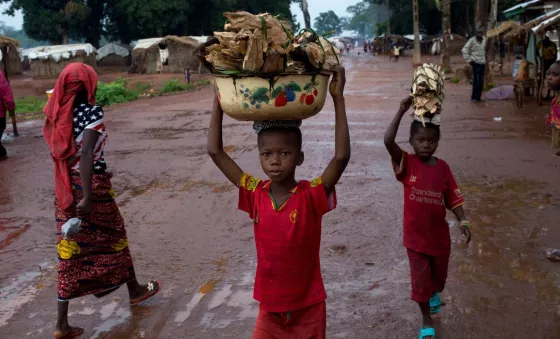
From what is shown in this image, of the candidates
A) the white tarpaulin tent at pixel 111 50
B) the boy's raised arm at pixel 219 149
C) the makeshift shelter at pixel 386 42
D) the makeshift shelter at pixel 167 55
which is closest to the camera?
the boy's raised arm at pixel 219 149

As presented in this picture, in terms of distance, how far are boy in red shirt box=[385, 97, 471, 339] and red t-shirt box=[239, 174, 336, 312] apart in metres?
0.92

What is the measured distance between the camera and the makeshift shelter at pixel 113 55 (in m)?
40.8

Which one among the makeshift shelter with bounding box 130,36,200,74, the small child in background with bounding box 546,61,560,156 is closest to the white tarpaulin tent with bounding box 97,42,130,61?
the makeshift shelter with bounding box 130,36,200,74

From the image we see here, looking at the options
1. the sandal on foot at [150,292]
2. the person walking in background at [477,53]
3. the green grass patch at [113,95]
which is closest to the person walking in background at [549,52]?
the person walking in background at [477,53]

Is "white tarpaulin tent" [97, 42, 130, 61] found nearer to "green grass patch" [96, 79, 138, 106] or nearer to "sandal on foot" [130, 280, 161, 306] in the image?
"green grass patch" [96, 79, 138, 106]

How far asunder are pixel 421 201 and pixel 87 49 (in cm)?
3295

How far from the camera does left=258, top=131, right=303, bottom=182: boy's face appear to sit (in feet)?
8.66

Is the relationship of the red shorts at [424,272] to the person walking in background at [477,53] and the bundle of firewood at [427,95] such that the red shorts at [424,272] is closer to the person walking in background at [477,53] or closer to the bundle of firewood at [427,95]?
the bundle of firewood at [427,95]

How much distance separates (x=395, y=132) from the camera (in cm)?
335

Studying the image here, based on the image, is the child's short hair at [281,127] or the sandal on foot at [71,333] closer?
the child's short hair at [281,127]

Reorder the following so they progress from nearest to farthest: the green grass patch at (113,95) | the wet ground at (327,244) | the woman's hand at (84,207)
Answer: the woman's hand at (84,207) < the wet ground at (327,244) < the green grass patch at (113,95)

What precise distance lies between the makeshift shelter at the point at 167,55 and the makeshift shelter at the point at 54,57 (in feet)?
9.31

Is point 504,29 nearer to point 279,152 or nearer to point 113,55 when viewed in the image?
point 279,152

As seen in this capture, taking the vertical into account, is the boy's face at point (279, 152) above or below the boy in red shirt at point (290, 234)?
above
